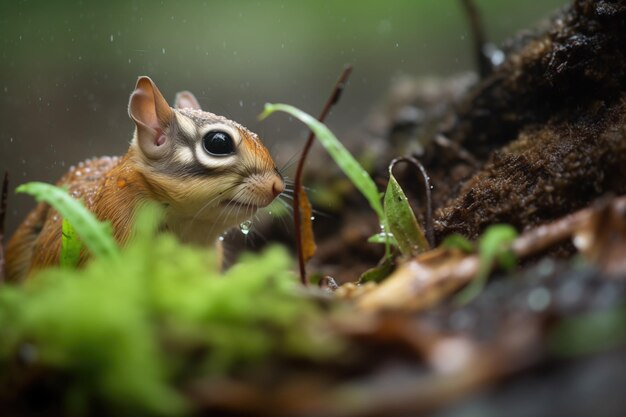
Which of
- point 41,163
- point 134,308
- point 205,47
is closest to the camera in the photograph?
point 134,308

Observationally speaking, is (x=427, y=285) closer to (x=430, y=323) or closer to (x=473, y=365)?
(x=430, y=323)

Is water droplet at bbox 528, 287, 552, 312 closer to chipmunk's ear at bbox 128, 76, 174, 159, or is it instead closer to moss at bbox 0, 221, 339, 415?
moss at bbox 0, 221, 339, 415

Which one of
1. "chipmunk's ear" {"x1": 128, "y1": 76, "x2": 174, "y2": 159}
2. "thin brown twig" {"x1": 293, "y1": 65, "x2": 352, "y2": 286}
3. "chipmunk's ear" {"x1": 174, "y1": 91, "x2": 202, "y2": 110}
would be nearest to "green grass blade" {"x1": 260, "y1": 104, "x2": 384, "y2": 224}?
"thin brown twig" {"x1": 293, "y1": 65, "x2": 352, "y2": 286}

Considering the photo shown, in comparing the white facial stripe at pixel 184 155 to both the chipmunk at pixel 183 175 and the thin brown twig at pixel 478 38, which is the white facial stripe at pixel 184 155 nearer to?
the chipmunk at pixel 183 175

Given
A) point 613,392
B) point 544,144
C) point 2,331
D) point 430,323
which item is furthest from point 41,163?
point 613,392

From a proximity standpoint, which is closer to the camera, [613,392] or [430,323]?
[613,392]

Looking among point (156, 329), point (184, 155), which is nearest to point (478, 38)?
point (184, 155)

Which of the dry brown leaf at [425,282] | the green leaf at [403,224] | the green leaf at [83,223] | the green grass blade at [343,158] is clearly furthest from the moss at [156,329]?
the green leaf at [403,224]
